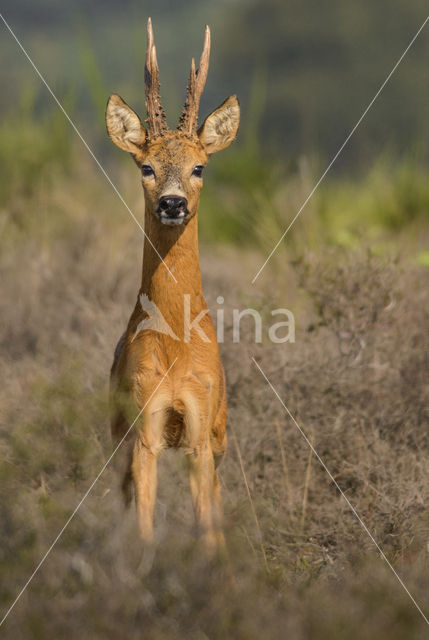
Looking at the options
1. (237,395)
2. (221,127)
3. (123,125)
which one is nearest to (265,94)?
(237,395)

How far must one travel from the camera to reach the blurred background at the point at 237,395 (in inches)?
151

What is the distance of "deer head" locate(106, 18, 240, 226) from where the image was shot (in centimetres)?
542

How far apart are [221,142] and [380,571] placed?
9.77ft

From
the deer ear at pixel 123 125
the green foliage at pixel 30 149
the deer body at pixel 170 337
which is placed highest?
the green foliage at pixel 30 149

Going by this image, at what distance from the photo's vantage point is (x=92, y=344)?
7.95m

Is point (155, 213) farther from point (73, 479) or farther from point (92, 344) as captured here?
point (92, 344)

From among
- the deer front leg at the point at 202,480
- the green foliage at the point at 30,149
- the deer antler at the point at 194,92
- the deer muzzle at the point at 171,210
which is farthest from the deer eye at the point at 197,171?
the green foliage at the point at 30,149

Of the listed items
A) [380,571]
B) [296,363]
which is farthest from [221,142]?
[380,571]

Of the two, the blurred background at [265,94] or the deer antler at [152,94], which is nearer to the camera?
the deer antler at [152,94]

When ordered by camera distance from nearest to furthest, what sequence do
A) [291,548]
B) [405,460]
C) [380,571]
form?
[380,571], [291,548], [405,460]

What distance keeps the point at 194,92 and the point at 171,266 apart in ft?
3.62

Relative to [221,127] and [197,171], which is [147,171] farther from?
[221,127]

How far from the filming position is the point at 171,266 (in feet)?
18.3

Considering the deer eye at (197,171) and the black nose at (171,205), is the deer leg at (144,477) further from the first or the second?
the deer eye at (197,171)
